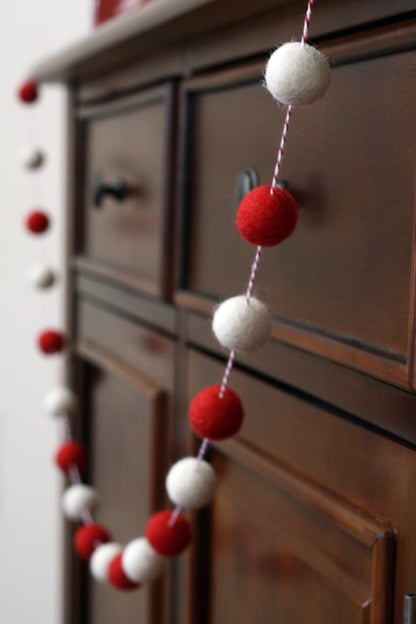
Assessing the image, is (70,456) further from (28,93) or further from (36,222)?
A: (28,93)

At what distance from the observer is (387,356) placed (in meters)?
0.40

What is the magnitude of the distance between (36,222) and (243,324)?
494mm

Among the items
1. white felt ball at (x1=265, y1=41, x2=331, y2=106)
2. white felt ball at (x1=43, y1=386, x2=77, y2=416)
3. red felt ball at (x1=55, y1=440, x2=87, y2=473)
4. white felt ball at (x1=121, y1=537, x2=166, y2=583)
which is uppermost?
white felt ball at (x1=265, y1=41, x2=331, y2=106)

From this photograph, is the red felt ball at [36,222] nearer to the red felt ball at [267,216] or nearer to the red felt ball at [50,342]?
the red felt ball at [50,342]

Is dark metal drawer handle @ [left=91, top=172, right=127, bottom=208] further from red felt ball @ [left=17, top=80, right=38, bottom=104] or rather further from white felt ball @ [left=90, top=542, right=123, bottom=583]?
white felt ball @ [left=90, top=542, right=123, bottom=583]

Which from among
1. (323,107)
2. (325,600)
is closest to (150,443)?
(325,600)

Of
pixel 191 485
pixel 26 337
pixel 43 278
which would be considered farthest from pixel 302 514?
pixel 26 337

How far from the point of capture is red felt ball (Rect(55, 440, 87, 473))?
84 cm

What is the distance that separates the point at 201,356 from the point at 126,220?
7.4 inches

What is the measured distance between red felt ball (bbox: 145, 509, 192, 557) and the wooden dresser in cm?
4

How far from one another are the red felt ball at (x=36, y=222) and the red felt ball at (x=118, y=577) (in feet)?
1.26

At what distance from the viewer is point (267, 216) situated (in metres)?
0.42

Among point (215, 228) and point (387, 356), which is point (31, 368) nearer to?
point (215, 228)

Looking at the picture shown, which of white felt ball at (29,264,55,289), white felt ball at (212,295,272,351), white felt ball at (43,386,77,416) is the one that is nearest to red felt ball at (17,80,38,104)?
white felt ball at (29,264,55,289)
